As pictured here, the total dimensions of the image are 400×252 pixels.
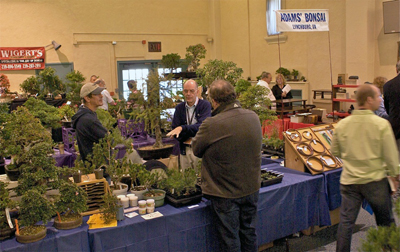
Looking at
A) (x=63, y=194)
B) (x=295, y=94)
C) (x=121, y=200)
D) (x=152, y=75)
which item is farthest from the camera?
(x=295, y=94)

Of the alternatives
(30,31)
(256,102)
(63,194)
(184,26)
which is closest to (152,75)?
(256,102)

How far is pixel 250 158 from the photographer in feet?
8.00

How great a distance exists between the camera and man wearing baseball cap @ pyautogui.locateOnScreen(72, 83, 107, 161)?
295 centimetres

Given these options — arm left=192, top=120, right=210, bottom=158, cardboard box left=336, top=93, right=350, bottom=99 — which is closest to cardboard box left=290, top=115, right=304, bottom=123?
cardboard box left=336, top=93, right=350, bottom=99

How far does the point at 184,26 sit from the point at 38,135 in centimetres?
1032

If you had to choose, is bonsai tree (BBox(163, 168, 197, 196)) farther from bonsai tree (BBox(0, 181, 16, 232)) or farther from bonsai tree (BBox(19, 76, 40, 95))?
bonsai tree (BBox(19, 76, 40, 95))

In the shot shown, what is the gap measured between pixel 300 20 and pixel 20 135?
4268mm

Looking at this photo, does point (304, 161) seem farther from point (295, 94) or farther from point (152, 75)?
point (295, 94)

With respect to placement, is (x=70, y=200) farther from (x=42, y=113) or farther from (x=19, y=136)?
(x=42, y=113)

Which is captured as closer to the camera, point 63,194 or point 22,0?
point 63,194

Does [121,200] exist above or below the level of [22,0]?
below

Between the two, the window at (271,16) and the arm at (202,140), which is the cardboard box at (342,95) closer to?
the window at (271,16)

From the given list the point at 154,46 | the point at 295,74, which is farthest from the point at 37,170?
the point at 154,46

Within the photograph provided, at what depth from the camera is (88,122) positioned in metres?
2.94
